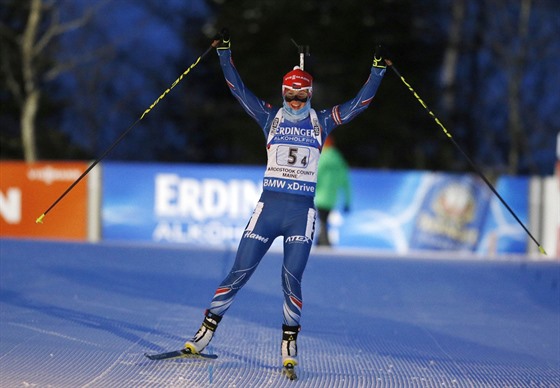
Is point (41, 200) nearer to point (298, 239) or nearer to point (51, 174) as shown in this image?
point (51, 174)

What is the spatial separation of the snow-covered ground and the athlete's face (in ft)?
5.85

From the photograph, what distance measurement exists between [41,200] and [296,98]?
36.2 feet

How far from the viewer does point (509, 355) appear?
24.8 feet

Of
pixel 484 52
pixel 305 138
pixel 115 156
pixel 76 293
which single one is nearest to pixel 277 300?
pixel 76 293

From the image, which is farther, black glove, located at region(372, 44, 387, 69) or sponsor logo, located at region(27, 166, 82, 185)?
sponsor logo, located at region(27, 166, 82, 185)

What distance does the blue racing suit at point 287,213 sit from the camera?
21.1 feet

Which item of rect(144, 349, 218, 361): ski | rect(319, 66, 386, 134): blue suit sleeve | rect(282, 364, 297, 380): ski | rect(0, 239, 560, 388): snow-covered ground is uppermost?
rect(319, 66, 386, 134): blue suit sleeve

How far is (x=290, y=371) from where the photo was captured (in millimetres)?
6141

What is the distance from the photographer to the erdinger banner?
1648 cm

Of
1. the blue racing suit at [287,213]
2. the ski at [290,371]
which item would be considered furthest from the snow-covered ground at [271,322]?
the blue racing suit at [287,213]

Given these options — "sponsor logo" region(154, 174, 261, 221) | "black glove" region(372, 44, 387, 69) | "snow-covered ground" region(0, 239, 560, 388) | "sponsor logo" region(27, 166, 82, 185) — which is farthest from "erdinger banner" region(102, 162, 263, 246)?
"black glove" region(372, 44, 387, 69)

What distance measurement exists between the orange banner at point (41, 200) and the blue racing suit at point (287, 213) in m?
10.7

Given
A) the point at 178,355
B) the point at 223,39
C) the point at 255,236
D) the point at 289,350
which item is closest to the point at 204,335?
the point at 178,355

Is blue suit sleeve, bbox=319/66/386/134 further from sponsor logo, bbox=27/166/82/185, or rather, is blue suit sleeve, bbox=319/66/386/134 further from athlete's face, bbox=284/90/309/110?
sponsor logo, bbox=27/166/82/185
